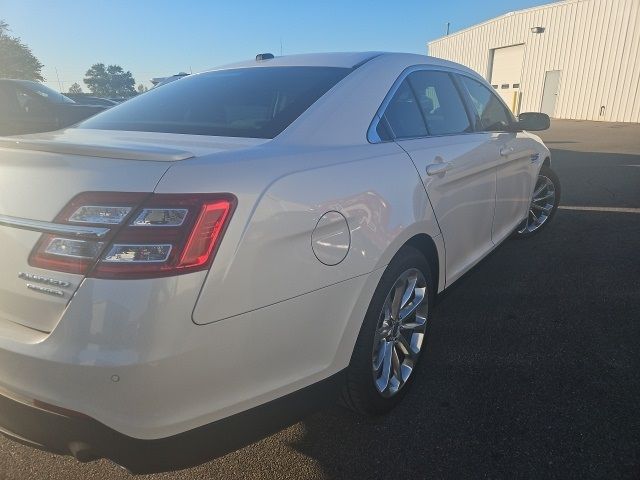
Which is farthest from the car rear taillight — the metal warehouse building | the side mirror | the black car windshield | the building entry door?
the building entry door

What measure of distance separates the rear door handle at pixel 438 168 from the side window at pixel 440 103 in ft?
0.85

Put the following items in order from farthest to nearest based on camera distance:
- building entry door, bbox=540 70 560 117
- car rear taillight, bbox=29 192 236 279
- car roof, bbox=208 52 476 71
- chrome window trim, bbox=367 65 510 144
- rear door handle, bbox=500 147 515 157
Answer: building entry door, bbox=540 70 560 117, rear door handle, bbox=500 147 515 157, car roof, bbox=208 52 476 71, chrome window trim, bbox=367 65 510 144, car rear taillight, bbox=29 192 236 279

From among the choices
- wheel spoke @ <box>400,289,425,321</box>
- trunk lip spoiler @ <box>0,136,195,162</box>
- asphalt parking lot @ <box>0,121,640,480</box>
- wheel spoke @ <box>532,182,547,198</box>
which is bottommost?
asphalt parking lot @ <box>0,121,640,480</box>

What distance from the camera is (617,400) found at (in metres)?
2.25

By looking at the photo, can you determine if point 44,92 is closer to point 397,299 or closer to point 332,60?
point 332,60

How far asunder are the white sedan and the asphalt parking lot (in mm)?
240

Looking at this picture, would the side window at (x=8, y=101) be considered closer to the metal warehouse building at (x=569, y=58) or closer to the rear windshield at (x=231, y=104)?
the rear windshield at (x=231, y=104)

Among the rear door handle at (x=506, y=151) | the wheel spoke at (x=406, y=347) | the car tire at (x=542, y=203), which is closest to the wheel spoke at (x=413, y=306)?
the wheel spoke at (x=406, y=347)

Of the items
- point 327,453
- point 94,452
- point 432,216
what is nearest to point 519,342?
point 432,216

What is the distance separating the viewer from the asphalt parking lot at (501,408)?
1.90 m

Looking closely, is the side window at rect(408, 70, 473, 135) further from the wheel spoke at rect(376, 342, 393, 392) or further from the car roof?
the wheel spoke at rect(376, 342, 393, 392)

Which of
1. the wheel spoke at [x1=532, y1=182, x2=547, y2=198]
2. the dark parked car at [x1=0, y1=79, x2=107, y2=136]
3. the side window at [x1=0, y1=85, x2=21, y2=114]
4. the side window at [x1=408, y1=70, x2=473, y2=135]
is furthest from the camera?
the side window at [x1=0, y1=85, x2=21, y2=114]

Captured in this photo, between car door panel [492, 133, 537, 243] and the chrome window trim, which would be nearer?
the chrome window trim

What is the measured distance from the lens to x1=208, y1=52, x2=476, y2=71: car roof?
2.43m
